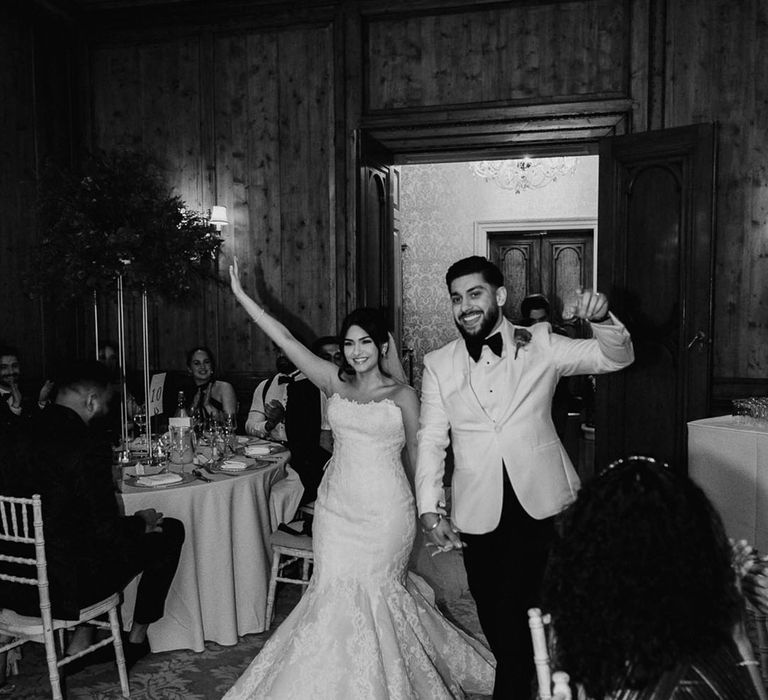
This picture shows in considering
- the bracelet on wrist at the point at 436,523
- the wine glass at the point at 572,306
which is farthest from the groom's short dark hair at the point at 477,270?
the bracelet on wrist at the point at 436,523

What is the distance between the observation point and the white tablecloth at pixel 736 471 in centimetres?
453

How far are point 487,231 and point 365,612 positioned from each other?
7.57 meters

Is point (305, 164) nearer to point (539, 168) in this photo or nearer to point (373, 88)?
point (373, 88)

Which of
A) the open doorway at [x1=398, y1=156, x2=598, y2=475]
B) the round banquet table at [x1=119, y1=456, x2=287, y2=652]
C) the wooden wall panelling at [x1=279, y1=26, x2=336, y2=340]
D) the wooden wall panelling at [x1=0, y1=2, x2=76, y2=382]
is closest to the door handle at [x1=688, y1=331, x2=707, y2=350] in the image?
the wooden wall panelling at [x1=279, y1=26, x2=336, y2=340]

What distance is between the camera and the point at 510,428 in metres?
2.74

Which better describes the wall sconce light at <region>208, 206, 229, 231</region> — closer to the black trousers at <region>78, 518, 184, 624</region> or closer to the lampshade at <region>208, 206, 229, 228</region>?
the lampshade at <region>208, 206, 229, 228</region>

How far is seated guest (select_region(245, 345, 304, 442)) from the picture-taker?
5.21 metres

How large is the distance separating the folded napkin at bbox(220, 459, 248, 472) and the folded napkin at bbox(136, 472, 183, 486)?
258 mm

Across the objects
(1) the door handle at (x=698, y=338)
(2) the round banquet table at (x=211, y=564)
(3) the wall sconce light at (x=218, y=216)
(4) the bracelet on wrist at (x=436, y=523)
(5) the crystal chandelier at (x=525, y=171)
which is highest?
(5) the crystal chandelier at (x=525, y=171)

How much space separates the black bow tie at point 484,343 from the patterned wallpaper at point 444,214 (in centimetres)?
710

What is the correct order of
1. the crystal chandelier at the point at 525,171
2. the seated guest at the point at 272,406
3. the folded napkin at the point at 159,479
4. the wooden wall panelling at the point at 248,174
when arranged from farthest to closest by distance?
the crystal chandelier at the point at 525,171
the wooden wall panelling at the point at 248,174
the seated guest at the point at 272,406
the folded napkin at the point at 159,479

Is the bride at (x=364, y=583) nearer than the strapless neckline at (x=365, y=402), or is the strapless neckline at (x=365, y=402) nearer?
the bride at (x=364, y=583)

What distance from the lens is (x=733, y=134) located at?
238 inches

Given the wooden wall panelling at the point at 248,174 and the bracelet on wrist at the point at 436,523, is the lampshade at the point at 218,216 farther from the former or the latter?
the bracelet on wrist at the point at 436,523
